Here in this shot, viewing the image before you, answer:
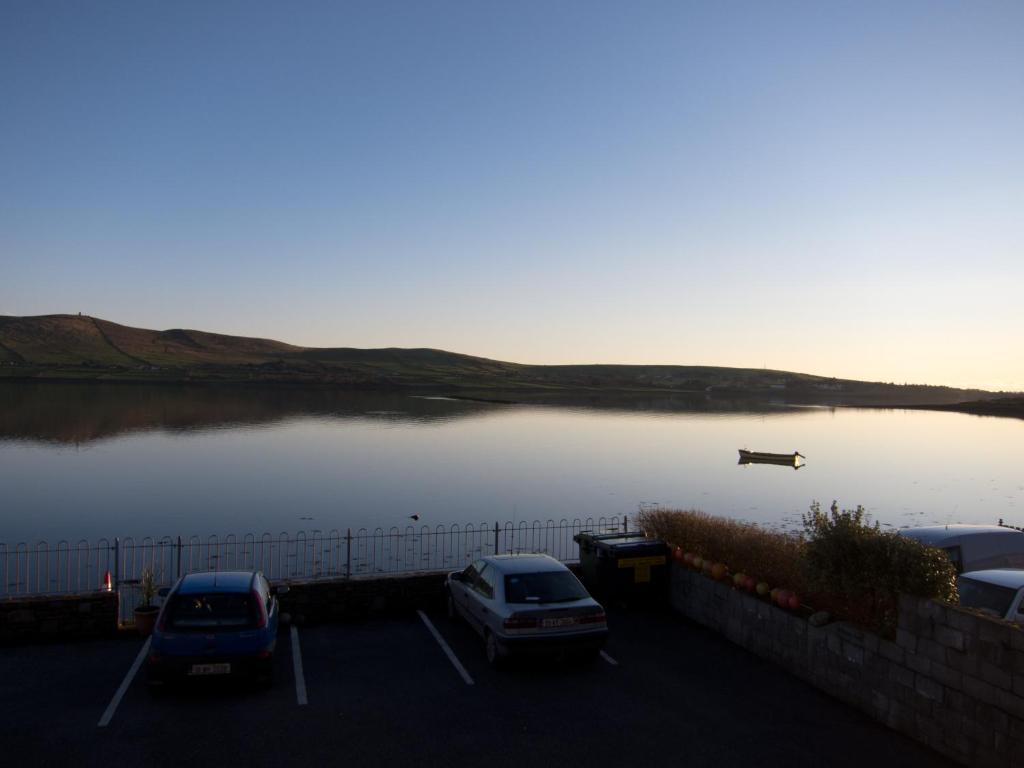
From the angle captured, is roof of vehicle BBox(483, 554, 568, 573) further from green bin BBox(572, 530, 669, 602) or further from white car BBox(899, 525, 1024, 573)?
white car BBox(899, 525, 1024, 573)

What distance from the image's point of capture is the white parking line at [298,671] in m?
9.95

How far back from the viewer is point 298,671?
36.2ft

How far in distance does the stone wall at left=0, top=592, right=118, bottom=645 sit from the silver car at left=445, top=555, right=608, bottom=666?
6.09m

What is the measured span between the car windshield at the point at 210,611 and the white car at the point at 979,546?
40.8ft

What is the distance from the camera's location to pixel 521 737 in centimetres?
895

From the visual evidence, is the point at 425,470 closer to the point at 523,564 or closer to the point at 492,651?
the point at 523,564

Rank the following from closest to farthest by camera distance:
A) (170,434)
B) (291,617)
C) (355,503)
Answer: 1. (291,617)
2. (355,503)
3. (170,434)

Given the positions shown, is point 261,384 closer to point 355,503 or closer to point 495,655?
→ point 355,503

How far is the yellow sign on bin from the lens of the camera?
47.0 ft

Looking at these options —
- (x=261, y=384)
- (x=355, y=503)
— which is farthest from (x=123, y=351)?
(x=355, y=503)

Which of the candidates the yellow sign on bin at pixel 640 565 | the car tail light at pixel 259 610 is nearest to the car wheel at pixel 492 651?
the car tail light at pixel 259 610

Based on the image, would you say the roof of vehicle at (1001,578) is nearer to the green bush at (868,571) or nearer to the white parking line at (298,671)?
the green bush at (868,571)

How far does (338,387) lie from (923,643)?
527 feet

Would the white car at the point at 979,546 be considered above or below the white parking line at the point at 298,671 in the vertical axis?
above
